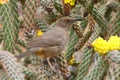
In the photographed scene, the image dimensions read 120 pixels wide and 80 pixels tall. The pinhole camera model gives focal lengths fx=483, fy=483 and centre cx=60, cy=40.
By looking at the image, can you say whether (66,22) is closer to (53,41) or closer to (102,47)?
(53,41)

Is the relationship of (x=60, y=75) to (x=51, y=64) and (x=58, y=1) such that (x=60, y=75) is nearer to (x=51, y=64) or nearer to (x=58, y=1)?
(x=51, y=64)

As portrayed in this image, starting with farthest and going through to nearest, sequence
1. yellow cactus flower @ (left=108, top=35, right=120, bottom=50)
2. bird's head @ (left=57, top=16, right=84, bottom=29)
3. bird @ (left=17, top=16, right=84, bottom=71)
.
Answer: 1. bird's head @ (left=57, top=16, right=84, bottom=29)
2. bird @ (left=17, top=16, right=84, bottom=71)
3. yellow cactus flower @ (left=108, top=35, right=120, bottom=50)

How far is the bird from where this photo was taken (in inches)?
151

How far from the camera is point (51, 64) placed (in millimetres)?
3602

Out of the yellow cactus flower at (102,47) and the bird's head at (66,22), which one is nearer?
the yellow cactus flower at (102,47)

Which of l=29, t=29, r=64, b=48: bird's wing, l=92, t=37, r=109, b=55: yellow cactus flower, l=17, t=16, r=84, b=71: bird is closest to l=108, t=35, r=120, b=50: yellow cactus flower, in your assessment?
l=92, t=37, r=109, b=55: yellow cactus flower

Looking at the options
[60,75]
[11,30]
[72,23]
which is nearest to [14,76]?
[60,75]

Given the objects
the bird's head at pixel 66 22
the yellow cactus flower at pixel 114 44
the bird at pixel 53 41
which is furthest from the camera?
the bird's head at pixel 66 22

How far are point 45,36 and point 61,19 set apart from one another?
0.85 ft

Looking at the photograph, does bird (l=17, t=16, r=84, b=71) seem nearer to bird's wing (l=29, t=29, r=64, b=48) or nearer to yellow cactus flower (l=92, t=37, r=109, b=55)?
bird's wing (l=29, t=29, r=64, b=48)

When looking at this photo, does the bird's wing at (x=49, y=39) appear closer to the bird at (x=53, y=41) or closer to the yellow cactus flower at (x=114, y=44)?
the bird at (x=53, y=41)

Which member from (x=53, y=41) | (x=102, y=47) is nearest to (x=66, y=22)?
(x=53, y=41)

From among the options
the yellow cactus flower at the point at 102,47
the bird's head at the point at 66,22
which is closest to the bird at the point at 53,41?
the bird's head at the point at 66,22

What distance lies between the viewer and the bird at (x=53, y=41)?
385 centimetres
